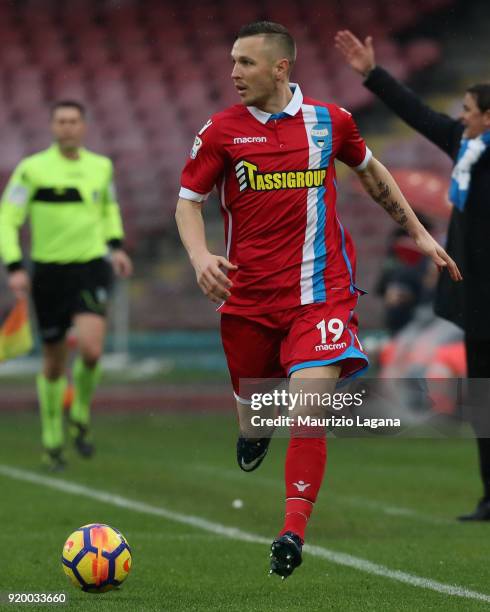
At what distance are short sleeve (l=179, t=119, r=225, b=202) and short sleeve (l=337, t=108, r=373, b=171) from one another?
0.58 metres

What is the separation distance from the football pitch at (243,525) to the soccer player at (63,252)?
62cm

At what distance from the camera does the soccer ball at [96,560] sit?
5195mm

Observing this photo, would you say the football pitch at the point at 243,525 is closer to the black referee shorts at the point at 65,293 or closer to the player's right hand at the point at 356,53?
the black referee shorts at the point at 65,293

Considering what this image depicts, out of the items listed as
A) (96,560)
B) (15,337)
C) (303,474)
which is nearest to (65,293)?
(15,337)

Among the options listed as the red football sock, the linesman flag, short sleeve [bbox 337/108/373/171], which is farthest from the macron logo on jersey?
the linesman flag

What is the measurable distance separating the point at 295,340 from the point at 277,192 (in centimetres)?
63

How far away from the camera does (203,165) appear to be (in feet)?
18.8

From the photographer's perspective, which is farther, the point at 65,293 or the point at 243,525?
the point at 65,293

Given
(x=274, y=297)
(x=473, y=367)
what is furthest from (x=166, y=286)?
(x=274, y=297)

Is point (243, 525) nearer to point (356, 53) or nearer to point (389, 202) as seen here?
point (389, 202)

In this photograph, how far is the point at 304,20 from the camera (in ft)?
75.4

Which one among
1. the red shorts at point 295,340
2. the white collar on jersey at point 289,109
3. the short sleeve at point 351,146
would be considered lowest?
the red shorts at point 295,340

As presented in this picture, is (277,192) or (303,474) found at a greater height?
(277,192)

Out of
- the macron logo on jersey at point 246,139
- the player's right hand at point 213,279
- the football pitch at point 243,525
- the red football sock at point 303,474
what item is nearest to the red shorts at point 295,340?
the red football sock at point 303,474
